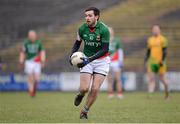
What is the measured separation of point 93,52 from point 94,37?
1.15ft

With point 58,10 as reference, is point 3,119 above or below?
below

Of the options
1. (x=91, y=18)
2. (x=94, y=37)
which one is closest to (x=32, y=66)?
(x=94, y=37)

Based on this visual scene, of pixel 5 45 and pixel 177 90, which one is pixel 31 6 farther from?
pixel 177 90

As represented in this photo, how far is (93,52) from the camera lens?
512 inches

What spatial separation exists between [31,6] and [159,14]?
24.6 feet

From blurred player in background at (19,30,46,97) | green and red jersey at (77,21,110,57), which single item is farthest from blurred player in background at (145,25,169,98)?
green and red jersey at (77,21,110,57)

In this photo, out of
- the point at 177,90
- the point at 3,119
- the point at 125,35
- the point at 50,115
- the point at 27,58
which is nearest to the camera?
the point at 3,119

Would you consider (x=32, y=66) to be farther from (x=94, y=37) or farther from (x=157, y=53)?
(x=94, y=37)

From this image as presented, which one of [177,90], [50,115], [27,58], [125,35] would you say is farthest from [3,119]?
[125,35]

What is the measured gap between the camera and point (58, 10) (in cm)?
3638

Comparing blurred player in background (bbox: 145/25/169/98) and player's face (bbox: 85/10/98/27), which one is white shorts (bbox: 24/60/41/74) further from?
player's face (bbox: 85/10/98/27)

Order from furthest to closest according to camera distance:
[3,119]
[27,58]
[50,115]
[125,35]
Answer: [125,35] → [27,58] → [50,115] → [3,119]

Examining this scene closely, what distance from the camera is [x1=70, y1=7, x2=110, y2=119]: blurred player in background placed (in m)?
12.8

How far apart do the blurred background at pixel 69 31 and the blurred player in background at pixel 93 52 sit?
15.5 m
